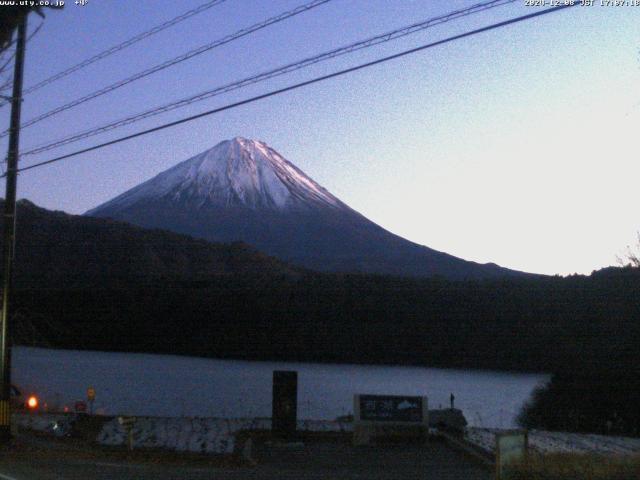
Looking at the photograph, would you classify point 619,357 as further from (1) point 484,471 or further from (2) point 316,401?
(1) point 484,471

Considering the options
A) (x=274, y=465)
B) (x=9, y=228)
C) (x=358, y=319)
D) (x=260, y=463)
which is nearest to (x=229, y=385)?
(x=9, y=228)

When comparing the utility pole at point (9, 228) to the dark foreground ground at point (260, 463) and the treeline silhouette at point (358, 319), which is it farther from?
the treeline silhouette at point (358, 319)

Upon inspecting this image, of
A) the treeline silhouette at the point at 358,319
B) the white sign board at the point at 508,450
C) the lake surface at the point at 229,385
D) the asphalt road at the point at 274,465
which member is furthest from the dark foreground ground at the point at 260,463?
the treeline silhouette at the point at 358,319

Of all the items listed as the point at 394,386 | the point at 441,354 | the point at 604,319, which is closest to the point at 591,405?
the point at 604,319

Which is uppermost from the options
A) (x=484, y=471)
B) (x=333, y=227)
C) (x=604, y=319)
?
(x=333, y=227)

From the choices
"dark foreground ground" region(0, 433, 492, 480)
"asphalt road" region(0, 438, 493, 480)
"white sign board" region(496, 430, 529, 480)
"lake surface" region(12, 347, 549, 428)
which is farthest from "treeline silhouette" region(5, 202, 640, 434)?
"white sign board" region(496, 430, 529, 480)

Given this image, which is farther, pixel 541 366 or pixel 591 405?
pixel 541 366

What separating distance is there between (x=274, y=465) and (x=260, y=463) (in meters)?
0.40

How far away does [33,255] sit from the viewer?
75.8 metres

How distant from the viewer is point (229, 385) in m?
38.3

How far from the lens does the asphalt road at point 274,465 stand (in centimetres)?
1523

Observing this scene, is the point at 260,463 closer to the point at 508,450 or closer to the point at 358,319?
the point at 508,450

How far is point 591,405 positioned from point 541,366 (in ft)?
41.2

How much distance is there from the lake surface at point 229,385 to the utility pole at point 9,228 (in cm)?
1287
